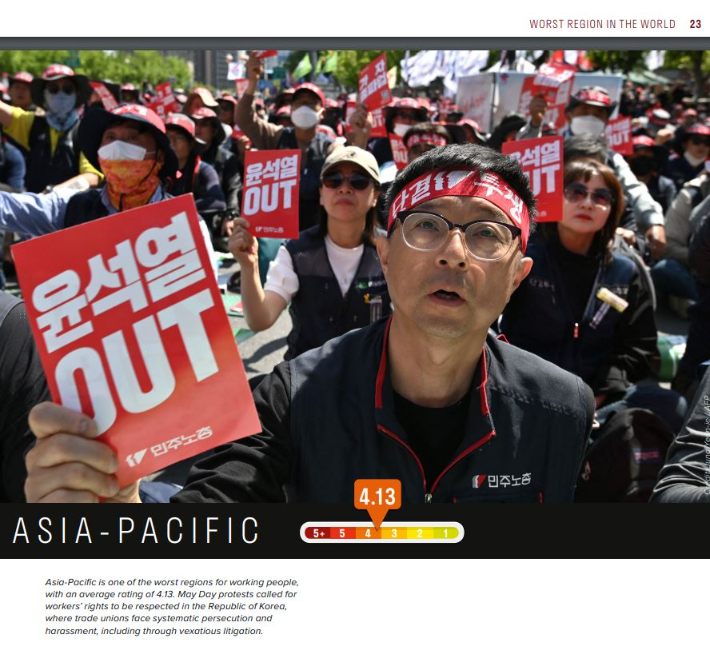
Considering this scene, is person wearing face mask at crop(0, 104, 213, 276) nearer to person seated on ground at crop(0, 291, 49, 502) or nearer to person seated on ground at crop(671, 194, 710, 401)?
person seated on ground at crop(0, 291, 49, 502)

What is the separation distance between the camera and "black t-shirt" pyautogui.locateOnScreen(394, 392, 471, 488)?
1.79 meters

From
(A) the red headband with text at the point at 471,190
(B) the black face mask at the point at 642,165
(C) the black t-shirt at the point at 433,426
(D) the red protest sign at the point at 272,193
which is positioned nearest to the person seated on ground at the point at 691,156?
(B) the black face mask at the point at 642,165

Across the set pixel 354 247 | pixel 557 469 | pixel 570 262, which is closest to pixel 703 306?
pixel 570 262

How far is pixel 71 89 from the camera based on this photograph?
22.4ft

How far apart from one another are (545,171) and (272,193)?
1.23 m

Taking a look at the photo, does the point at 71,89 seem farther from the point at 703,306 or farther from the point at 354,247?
the point at 703,306

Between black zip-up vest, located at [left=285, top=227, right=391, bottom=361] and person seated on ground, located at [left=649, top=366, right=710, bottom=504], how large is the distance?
161 centimetres

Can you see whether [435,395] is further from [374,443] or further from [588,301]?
[588,301]

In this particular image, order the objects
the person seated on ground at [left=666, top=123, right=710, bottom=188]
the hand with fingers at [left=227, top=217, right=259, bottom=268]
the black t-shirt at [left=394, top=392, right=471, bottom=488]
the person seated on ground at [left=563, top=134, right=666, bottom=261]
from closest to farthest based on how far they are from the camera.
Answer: the black t-shirt at [left=394, top=392, right=471, bottom=488], the hand with fingers at [left=227, top=217, right=259, bottom=268], the person seated on ground at [left=563, top=134, right=666, bottom=261], the person seated on ground at [left=666, top=123, right=710, bottom=188]

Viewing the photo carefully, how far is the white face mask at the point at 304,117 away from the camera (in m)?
6.41

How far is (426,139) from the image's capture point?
5.17 meters

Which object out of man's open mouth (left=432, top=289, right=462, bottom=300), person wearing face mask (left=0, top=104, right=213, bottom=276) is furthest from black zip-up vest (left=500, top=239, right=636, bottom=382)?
person wearing face mask (left=0, top=104, right=213, bottom=276)
